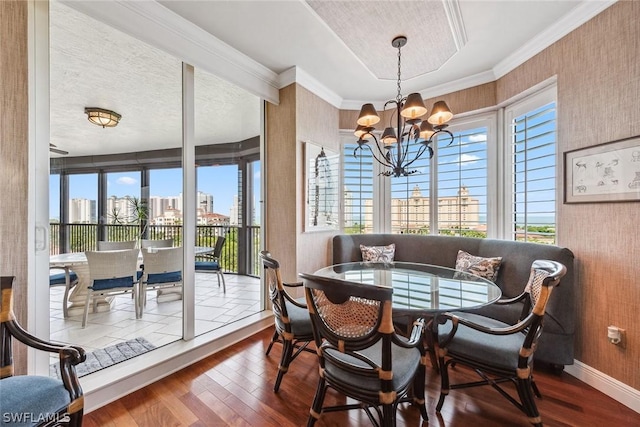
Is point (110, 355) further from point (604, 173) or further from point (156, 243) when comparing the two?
point (604, 173)

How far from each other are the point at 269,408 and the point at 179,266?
61.1 inches

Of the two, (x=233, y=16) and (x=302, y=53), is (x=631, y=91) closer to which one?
(x=302, y=53)

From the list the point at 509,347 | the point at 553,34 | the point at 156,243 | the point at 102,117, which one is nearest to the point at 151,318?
the point at 156,243

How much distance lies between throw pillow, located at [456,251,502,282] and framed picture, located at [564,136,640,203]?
0.83 meters

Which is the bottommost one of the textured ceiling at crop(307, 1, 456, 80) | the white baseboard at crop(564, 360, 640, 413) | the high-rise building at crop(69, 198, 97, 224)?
the white baseboard at crop(564, 360, 640, 413)

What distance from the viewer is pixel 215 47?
8.11 ft

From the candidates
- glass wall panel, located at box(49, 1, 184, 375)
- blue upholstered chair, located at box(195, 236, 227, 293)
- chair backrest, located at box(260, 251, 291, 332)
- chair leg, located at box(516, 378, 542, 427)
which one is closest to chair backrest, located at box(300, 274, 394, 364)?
chair backrest, located at box(260, 251, 291, 332)

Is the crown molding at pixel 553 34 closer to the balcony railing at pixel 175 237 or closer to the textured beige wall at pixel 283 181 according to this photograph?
the textured beige wall at pixel 283 181

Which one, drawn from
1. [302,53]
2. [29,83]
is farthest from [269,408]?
[302,53]

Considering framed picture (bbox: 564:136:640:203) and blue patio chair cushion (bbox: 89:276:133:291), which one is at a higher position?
framed picture (bbox: 564:136:640:203)

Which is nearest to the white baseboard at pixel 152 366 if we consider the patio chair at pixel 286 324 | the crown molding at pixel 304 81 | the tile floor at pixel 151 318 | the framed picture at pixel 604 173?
the tile floor at pixel 151 318

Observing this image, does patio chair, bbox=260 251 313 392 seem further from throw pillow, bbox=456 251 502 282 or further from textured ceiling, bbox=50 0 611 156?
throw pillow, bbox=456 251 502 282

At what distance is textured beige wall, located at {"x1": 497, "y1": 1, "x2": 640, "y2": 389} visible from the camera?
5.91 feet

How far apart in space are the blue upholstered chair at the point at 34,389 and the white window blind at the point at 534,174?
3.72m
